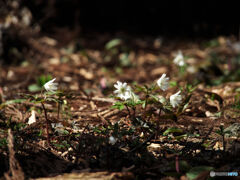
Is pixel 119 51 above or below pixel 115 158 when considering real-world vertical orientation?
above

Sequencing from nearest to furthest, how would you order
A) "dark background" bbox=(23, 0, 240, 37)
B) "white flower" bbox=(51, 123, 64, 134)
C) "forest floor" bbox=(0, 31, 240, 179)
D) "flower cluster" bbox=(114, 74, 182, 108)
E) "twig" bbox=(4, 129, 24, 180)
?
"twig" bbox=(4, 129, 24, 180) → "forest floor" bbox=(0, 31, 240, 179) → "flower cluster" bbox=(114, 74, 182, 108) → "white flower" bbox=(51, 123, 64, 134) → "dark background" bbox=(23, 0, 240, 37)

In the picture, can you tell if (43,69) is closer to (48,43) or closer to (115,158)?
(48,43)

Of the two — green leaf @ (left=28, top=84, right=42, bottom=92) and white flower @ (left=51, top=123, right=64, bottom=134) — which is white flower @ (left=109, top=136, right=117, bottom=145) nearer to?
white flower @ (left=51, top=123, right=64, bottom=134)

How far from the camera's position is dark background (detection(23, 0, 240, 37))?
565 cm

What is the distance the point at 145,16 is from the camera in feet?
21.5

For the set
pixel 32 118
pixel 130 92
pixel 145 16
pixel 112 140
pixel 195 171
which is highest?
pixel 145 16

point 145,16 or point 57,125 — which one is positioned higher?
point 145,16

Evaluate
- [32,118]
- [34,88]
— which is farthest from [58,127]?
[34,88]

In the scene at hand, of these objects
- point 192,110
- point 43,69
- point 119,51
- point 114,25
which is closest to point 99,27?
point 114,25

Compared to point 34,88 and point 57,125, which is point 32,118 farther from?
point 34,88

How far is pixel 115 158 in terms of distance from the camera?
1.42 metres

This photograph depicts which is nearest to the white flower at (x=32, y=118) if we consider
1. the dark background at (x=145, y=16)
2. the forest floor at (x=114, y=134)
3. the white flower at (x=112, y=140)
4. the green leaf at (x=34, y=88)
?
the forest floor at (x=114, y=134)

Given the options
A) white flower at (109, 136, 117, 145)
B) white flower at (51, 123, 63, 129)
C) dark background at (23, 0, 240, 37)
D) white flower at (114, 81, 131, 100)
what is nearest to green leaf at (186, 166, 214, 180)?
white flower at (109, 136, 117, 145)

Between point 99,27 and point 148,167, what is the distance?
16.3 ft
